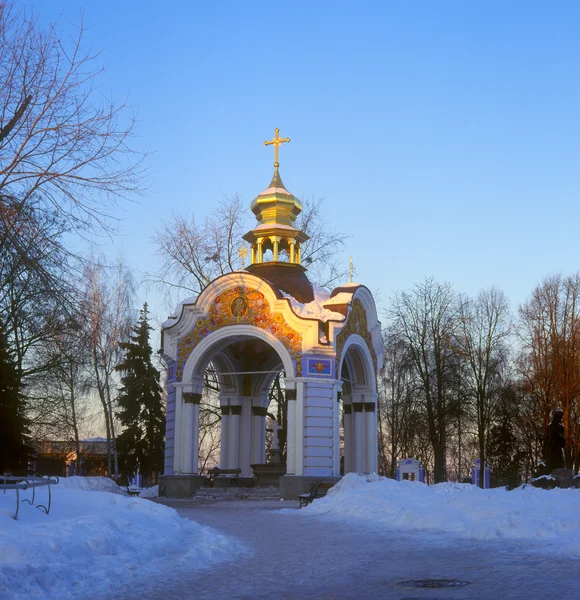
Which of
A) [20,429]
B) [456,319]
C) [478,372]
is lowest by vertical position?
[20,429]

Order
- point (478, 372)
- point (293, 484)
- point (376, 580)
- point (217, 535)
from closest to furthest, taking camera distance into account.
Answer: point (376, 580) → point (217, 535) → point (293, 484) → point (478, 372)

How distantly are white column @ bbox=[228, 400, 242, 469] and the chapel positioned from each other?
0.12ft

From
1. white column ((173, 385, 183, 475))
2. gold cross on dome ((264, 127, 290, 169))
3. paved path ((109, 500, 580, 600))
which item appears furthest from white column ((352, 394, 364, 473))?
paved path ((109, 500, 580, 600))

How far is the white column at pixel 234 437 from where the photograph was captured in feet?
92.9

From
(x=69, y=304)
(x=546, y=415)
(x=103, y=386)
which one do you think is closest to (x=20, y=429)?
(x=103, y=386)

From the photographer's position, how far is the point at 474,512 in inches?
500

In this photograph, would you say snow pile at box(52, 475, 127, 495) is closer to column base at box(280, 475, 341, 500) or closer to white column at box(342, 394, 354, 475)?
column base at box(280, 475, 341, 500)

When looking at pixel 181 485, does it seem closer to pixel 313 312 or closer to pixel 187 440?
pixel 187 440

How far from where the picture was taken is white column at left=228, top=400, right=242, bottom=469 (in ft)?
92.9

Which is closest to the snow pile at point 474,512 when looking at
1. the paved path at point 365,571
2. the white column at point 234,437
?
the paved path at point 365,571

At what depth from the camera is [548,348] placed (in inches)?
1432

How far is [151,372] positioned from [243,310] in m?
19.3

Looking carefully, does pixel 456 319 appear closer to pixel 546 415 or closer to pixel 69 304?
pixel 546 415

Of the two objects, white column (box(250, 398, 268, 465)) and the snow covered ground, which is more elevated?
white column (box(250, 398, 268, 465))
